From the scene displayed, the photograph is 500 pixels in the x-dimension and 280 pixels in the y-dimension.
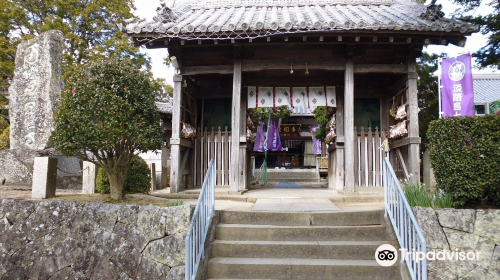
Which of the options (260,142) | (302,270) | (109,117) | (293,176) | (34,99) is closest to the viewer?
(302,270)

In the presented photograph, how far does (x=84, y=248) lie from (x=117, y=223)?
0.68m

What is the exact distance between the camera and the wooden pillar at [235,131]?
7.91 m

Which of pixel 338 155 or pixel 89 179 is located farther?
pixel 338 155

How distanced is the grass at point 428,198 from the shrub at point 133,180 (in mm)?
5916

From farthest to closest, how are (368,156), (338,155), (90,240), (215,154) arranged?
(215,154), (368,156), (338,155), (90,240)

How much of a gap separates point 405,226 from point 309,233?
1407mm

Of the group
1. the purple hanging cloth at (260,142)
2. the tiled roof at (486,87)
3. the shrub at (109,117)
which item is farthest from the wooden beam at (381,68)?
the tiled roof at (486,87)

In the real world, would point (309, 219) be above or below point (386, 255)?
above

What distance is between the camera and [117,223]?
5043 millimetres

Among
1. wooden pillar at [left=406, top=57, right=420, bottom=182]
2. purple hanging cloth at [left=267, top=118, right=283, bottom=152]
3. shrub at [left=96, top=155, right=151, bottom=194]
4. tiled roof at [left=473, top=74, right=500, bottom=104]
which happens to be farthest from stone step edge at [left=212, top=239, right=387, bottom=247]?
tiled roof at [left=473, top=74, right=500, bottom=104]

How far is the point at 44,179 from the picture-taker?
637 cm

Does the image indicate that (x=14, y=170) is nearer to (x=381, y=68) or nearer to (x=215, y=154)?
(x=215, y=154)

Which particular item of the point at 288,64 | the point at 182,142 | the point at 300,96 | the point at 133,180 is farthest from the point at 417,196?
the point at 133,180

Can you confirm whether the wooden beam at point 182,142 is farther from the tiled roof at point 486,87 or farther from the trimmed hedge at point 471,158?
the tiled roof at point 486,87
